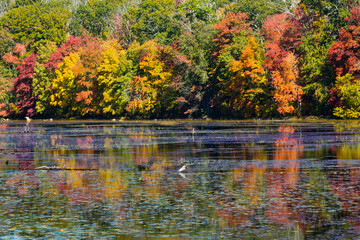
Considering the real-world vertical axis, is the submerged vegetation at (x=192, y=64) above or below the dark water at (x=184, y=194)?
above

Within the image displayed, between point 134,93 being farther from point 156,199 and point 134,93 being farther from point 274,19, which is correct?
point 156,199

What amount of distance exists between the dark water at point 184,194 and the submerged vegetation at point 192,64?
52.2 m

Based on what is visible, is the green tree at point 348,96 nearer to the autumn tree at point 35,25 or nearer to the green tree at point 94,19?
the autumn tree at point 35,25

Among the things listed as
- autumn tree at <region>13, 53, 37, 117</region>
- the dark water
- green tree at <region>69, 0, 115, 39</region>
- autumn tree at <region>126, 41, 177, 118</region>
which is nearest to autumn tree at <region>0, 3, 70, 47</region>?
green tree at <region>69, 0, 115, 39</region>

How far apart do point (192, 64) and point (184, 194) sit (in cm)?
9320

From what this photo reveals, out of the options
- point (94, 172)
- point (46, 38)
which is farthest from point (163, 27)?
point (94, 172)

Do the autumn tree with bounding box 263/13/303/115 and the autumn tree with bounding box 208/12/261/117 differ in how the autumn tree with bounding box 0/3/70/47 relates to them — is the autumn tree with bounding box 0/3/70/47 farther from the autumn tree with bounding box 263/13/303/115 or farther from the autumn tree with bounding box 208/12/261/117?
the autumn tree with bounding box 263/13/303/115

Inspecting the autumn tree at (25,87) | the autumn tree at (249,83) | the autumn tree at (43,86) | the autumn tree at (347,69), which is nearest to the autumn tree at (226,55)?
the autumn tree at (249,83)

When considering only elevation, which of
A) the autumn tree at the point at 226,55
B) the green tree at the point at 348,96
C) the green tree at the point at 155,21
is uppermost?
the green tree at the point at 155,21

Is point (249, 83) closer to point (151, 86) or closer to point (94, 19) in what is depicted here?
point (151, 86)

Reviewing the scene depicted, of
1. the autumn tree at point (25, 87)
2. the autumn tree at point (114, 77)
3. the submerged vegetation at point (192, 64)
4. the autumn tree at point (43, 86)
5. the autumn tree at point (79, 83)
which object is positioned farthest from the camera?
the autumn tree at point (25, 87)

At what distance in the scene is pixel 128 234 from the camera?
796 inches

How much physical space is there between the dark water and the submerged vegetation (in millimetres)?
52210

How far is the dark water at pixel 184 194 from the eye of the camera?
2083 cm
